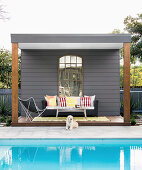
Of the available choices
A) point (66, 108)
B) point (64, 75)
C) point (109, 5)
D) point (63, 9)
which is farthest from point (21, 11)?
point (66, 108)

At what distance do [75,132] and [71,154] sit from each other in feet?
4.65

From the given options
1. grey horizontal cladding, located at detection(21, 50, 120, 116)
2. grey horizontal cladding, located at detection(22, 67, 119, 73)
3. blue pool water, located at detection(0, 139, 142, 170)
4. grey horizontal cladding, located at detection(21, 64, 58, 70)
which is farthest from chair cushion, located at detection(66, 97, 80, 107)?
blue pool water, located at detection(0, 139, 142, 170)

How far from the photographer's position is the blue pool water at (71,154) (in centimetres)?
441

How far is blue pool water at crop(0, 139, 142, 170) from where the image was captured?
173 inches

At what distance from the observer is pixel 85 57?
918 cm

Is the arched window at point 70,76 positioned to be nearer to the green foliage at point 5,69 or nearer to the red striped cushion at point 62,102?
the red striped cushion at point 62,102

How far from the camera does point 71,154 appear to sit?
5.00m

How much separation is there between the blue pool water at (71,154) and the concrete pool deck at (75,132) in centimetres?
19

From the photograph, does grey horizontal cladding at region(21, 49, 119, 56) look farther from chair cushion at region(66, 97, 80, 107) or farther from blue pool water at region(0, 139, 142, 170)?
blue pool water at region(0, 139, 142, 170)

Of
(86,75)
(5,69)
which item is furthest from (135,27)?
(5,69)

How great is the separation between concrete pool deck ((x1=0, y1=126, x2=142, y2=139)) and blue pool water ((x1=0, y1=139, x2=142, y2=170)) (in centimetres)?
19

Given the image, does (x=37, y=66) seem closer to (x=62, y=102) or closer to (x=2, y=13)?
(x=62, y=102)

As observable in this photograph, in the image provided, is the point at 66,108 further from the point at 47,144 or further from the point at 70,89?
the point at 47,144

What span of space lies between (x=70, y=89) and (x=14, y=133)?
3.51 meters
